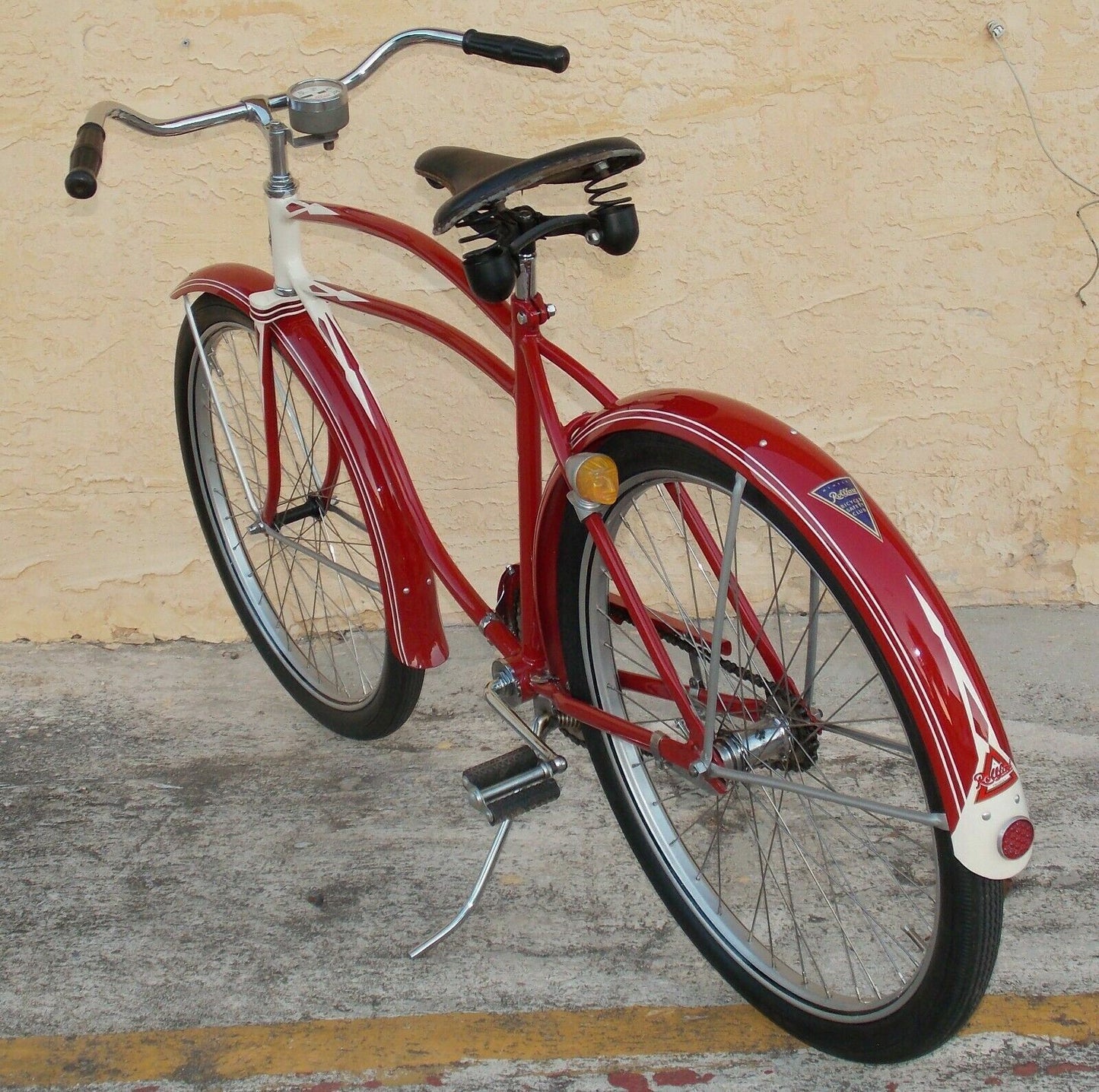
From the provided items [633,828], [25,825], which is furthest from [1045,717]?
[25,825]

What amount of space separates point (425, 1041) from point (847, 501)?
3.87ft

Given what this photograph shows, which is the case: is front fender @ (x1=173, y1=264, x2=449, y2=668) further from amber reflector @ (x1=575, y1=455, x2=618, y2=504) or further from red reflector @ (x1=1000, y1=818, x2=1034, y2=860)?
red reflector @ (x1=1000, y1=818, x2=1034, y2=860)

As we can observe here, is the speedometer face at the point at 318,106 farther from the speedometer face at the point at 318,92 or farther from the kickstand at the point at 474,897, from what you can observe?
the kickstand at the point at 474,897

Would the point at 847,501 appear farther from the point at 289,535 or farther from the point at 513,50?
the point at 289,535

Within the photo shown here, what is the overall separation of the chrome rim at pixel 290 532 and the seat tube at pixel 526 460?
0.57 m

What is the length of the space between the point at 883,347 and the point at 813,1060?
1822 mm

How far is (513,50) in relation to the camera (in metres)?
2.16

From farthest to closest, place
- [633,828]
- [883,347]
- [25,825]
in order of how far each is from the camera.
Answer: [883,347]
[25,825]
[633,828]

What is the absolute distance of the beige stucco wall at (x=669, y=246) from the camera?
3023 millimetres

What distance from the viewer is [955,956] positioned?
1.71m

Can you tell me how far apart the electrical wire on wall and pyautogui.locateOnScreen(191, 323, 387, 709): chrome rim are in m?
1.84

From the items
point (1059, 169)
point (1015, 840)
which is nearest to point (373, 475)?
point (1015, 840)

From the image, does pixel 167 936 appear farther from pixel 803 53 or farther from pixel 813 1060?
pixel 803 53

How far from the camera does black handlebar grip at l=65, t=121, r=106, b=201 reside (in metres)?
2.05
